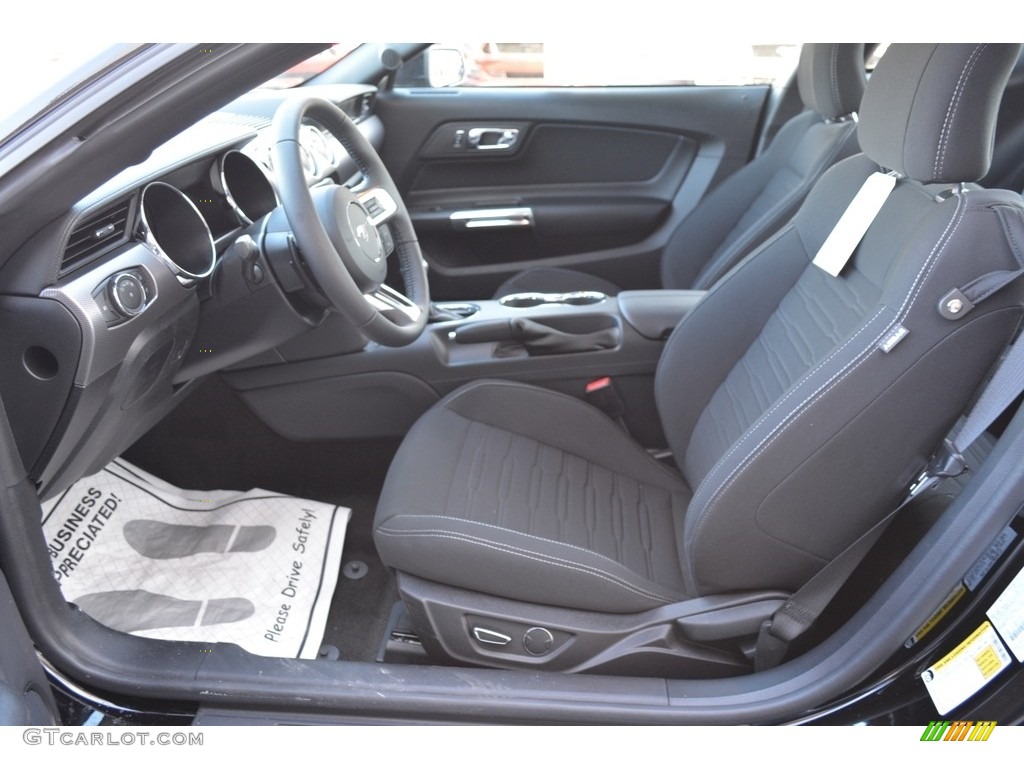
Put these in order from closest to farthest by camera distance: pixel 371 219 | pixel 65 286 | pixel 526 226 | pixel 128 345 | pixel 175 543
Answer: pixel 65 286 → pixel 128 345 → pixel 371 219 → pixel 175 543 → pixel 526 226

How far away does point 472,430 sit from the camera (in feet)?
4.77

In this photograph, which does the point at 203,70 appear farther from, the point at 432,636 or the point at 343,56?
the point at 343,56

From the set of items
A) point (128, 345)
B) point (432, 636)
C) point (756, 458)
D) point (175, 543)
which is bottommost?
point (175, 543)

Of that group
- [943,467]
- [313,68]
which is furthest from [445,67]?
[943,467]

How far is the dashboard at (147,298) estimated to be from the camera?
3.26ft

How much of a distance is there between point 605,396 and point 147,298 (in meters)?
0.87

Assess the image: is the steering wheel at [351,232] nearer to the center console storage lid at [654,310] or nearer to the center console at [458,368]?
the center console at [458,368]

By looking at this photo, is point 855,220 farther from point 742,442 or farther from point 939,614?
point 939,614

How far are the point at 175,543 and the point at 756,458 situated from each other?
1.14m

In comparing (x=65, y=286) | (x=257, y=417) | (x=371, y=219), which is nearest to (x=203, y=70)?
(x=65, y=286)

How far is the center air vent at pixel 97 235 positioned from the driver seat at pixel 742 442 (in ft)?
1.72

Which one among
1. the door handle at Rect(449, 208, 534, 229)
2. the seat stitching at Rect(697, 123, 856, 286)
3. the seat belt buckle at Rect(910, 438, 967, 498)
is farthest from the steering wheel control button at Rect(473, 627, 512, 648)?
the door handle at Rect(449, 208, 534, 229)

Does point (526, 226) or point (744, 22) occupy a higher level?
point (744, 22)

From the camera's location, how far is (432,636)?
119cm
